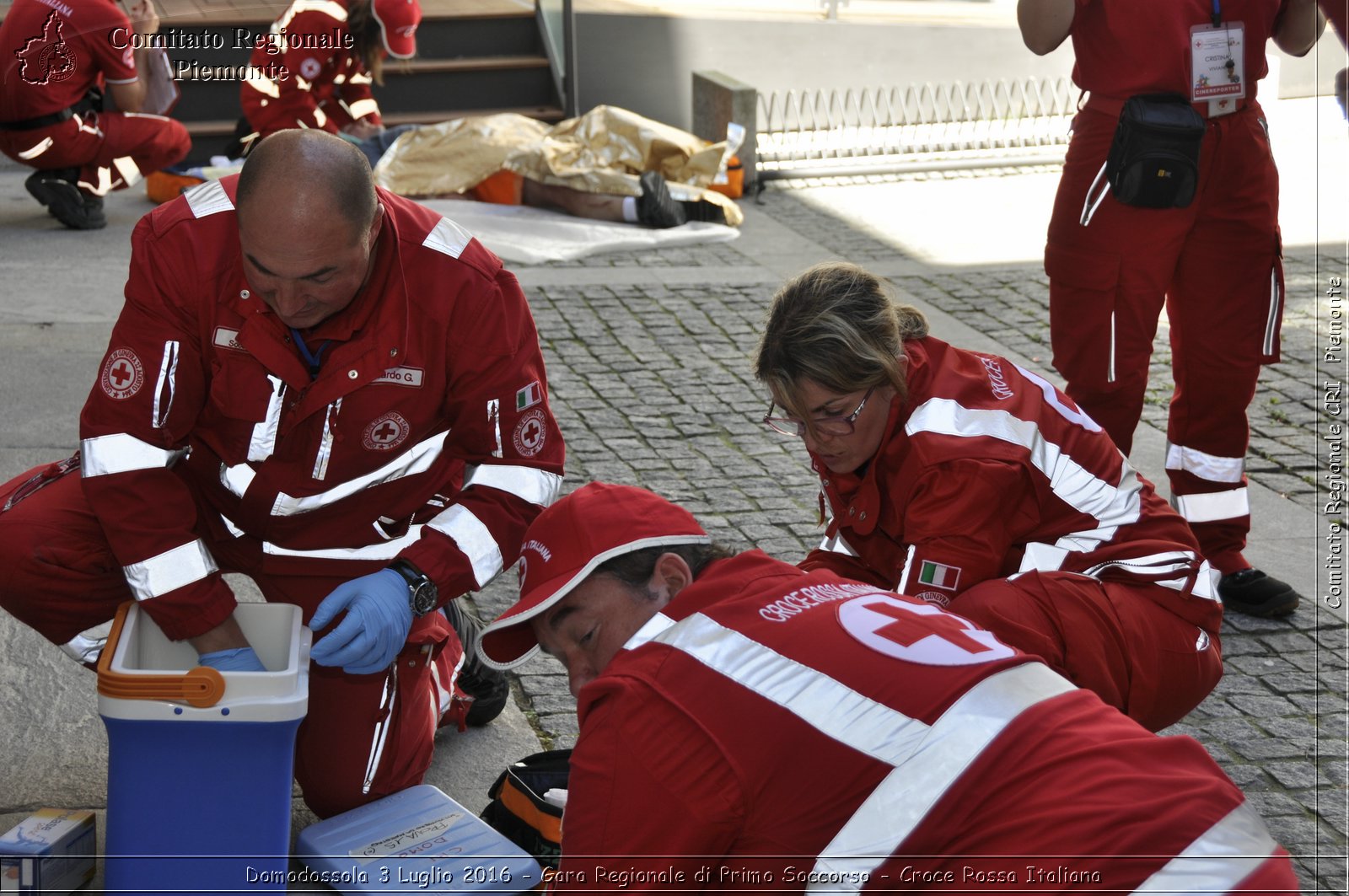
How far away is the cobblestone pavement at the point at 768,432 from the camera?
339cm

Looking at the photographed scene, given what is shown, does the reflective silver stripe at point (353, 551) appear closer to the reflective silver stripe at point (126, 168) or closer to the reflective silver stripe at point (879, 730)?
the reflective silver stripe at point (879, 730)

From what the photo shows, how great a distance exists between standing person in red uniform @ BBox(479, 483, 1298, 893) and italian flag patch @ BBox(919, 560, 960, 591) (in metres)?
0.79

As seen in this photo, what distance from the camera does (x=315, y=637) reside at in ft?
9.76

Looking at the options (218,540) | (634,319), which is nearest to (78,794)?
(218,540)

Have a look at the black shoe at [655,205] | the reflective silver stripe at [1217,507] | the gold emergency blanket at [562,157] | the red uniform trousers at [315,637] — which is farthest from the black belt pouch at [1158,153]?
the gold emergency blanket at [562,157]

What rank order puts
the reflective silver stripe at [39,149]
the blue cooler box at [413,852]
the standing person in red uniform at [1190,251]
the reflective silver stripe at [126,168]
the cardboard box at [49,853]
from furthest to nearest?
the reflective silver stripe at [126,168] < the reflective silver stripe at [39,149] < the standing person in red uniform at [1190,251] < the blue cooler box at [413,852] < the cardboard box at [49,853]

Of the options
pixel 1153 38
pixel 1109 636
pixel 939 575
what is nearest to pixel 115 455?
pixel 939 575

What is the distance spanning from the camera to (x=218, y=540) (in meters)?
3.18

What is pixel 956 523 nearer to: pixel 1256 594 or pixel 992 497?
pixel 992 497

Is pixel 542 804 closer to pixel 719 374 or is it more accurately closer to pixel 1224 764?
pixel 1224 764

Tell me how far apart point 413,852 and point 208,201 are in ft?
4.55

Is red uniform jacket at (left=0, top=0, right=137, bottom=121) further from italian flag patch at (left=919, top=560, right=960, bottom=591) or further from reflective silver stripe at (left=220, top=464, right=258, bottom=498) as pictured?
italian flag patch at (left=919, top=560, right=960, bottom=591)

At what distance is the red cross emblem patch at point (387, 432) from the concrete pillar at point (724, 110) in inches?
258

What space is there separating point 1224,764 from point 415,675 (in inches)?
73.2
